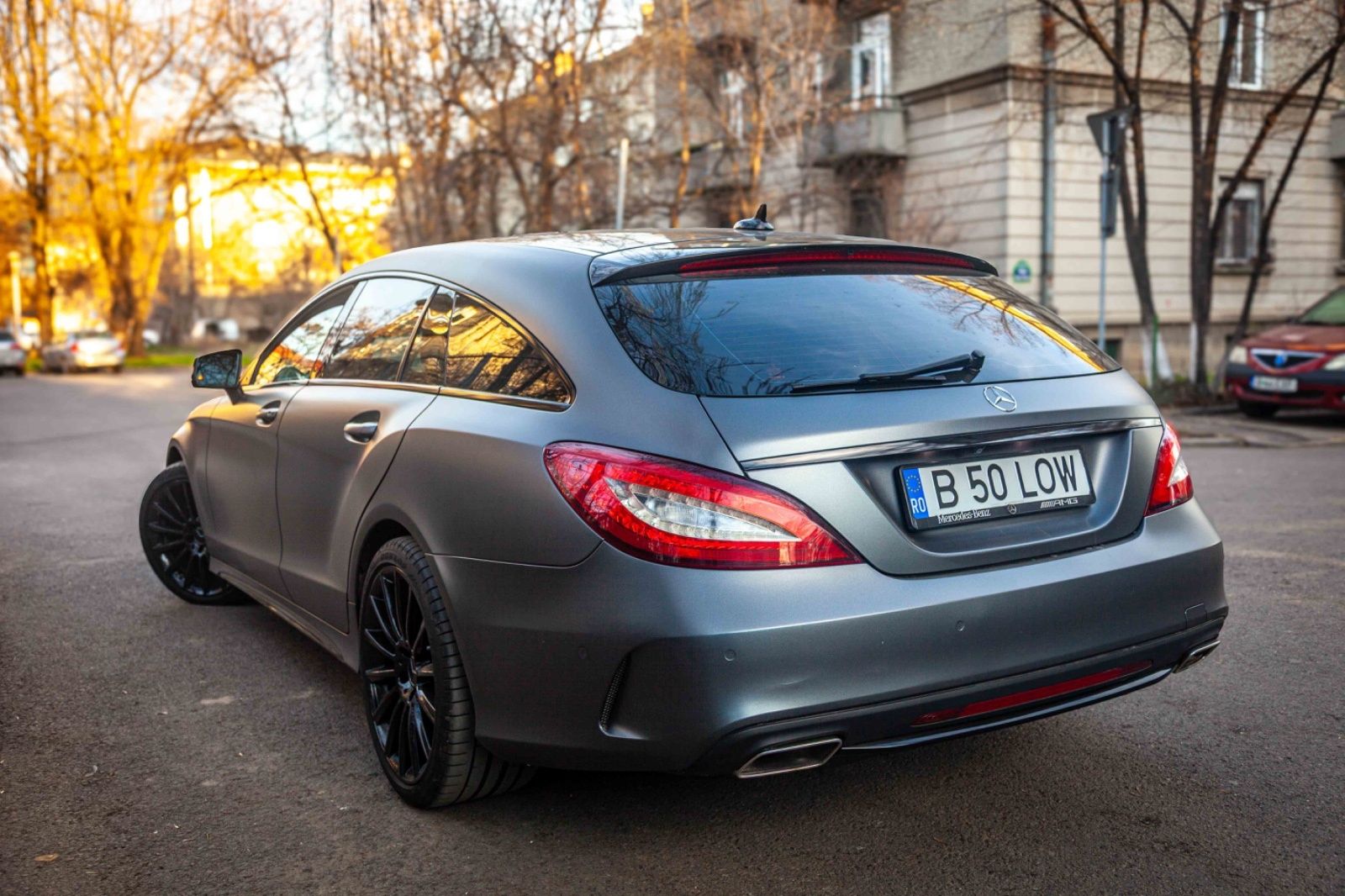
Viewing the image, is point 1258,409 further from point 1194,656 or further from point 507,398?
point 507,398

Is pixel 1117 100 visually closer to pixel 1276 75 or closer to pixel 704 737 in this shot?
pixel 1276 75

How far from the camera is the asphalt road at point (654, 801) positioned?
2951 millimetres

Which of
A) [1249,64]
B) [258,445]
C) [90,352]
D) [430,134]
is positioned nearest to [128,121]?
[90,352]

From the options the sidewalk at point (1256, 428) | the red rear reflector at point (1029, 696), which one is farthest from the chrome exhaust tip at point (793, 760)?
the sidewalk at point (1256, 428)

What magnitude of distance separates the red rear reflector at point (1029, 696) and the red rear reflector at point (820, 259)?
3.92 ft

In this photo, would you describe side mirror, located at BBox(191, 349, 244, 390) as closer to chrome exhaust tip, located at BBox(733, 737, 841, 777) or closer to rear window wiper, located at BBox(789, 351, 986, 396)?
rear window wiper, located at BBox(789, 351, 986, 396)

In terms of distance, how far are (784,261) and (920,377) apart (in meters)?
0.54

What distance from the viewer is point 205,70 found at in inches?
1299

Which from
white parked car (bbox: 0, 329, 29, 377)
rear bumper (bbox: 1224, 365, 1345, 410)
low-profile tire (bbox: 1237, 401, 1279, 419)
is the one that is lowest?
white parked car (bbox: 0, 329, 29, 377)

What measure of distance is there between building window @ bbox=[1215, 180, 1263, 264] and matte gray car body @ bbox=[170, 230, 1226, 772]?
2564 cm

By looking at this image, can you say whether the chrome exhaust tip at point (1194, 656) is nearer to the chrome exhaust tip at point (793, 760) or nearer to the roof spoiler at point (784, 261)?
the chrome exhaust tip at point (793, 760)

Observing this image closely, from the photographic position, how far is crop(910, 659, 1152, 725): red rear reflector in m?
2.84

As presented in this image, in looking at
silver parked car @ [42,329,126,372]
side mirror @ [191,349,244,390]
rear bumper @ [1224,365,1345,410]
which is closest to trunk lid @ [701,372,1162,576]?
side mirror @ [191,349,244,390]

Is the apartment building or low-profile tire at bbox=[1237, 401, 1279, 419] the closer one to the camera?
low-profile tire at bbox=[1237, 401, 1279, 419]
